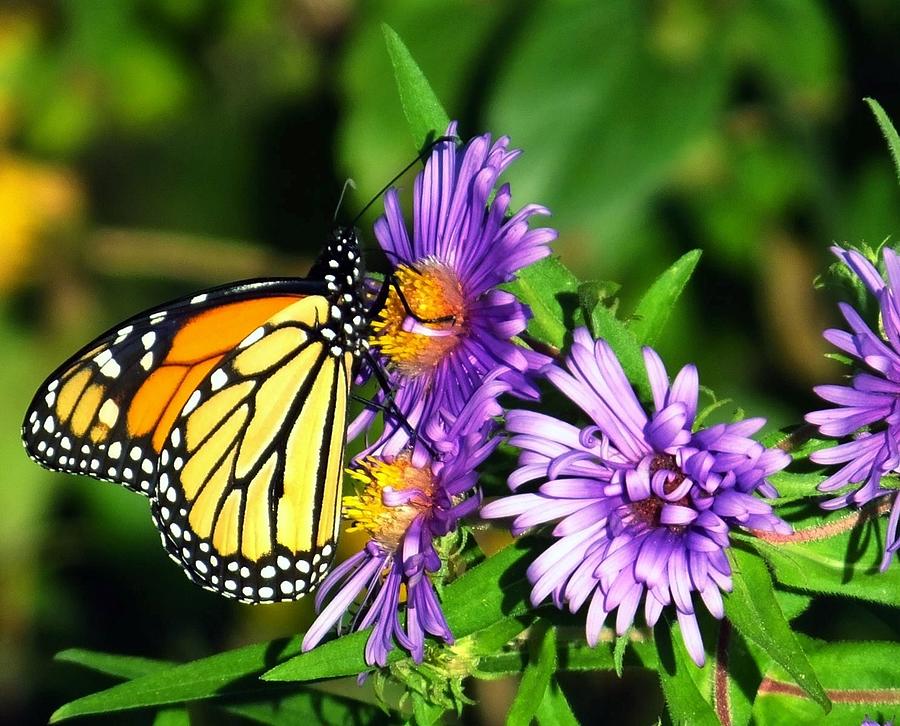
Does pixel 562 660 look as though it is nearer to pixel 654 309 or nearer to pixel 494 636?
pixel 494 636

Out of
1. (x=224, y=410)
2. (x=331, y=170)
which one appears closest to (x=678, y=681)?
(x=224, y=410)

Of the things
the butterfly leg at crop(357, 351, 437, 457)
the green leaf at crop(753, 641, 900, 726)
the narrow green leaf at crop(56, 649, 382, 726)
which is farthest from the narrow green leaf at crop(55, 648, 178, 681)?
the green leaf at crop(753, 641, 900, 726)

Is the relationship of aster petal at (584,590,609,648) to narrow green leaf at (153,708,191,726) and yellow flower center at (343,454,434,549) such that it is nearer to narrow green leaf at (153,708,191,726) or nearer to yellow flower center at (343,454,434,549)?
yellow flower center at (343,454,434,549)

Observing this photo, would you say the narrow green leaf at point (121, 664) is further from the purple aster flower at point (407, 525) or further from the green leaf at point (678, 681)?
the green leaf at point (678, 681)

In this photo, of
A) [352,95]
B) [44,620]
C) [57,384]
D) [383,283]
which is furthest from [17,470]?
[383,283]

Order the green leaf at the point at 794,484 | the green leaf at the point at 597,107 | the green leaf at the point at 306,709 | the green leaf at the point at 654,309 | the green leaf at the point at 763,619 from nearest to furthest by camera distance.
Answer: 1. the green leaf at the point at 763,619
2. the green leaf at the point at 794,484
3. the green leaf at the point at 654,309
4. the green leaf at the point at 306,709
5. the green leaf at the point at 597,107

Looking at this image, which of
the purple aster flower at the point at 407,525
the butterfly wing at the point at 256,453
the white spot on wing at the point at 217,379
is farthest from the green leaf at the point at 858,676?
the white spot on wing at the point at 217,379
